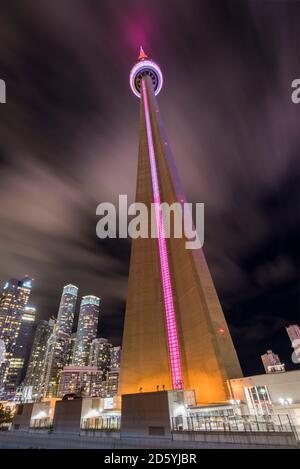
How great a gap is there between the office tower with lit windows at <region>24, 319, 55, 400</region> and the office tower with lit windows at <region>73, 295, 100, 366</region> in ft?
69.0

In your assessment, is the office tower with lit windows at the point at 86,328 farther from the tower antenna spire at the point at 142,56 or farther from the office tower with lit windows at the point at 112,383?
the tower antenna spire at the point at 142,56

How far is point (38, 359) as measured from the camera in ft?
515

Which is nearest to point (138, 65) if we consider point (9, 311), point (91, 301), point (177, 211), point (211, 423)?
point (177, 211)

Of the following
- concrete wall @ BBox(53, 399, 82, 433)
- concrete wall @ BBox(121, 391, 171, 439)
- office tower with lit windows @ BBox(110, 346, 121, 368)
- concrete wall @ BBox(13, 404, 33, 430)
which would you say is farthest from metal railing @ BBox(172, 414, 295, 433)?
office tower with lit windows @ BBox(110, 346, 121, 368)

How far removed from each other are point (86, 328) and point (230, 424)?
600 feet

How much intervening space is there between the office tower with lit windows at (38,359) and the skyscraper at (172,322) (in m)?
127

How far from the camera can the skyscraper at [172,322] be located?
24.1 metres

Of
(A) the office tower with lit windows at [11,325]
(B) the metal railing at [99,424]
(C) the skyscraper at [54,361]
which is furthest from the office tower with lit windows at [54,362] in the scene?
(B) the metal railing at [99,424]

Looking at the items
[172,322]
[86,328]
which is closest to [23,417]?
[172,322]

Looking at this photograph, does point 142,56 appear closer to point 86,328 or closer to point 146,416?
point 146,416

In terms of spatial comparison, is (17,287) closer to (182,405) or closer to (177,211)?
(177,211)

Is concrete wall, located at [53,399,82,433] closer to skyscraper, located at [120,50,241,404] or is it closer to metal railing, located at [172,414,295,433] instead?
metal railing, located at [172,414,295,433]

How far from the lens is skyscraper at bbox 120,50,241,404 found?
79.1ft
